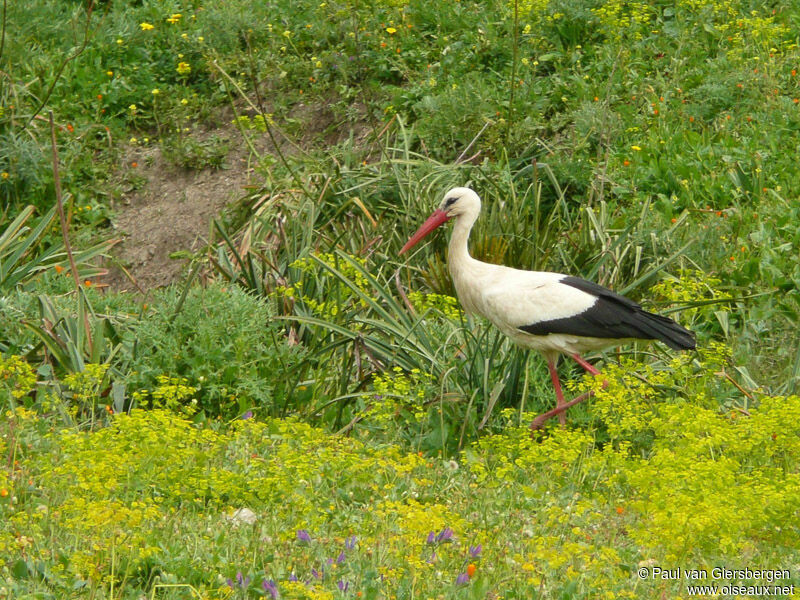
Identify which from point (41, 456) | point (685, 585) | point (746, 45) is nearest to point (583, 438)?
point (685, 585)

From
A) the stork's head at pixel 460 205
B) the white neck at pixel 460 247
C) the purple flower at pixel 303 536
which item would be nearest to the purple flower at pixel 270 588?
the purple flower at pixel 303 536

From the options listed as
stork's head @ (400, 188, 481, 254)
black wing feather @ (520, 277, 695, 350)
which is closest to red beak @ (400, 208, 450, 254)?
stork's head @ (400, 188, 481, 254)

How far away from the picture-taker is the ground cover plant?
4.02 meters

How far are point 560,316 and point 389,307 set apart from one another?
1.40m

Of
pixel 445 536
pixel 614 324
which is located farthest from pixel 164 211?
pixel 445 536

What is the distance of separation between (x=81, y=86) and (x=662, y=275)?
5.94 meters

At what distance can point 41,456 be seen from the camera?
4.91 m

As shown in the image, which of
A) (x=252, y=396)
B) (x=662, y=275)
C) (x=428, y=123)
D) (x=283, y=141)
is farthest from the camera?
(x=283, y=141)

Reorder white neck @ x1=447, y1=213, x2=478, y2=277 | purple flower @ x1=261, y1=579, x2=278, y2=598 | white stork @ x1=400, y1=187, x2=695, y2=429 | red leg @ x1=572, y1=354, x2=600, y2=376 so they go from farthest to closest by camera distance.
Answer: white neck @ x1=447, y1=213, x2=478, y2=277 < red leg @ x1=572, y1=354, x2=600, y2=376 < white stork @ x1=400, y1=187, x2=695, y2=429 < purple flower @ x1=261, y1=579, x2=278, y2=598

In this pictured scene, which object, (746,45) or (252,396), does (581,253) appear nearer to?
(252,396)

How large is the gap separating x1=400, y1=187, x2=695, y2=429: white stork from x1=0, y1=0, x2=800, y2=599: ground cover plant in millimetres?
173

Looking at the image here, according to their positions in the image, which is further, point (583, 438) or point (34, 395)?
point (34, 395)

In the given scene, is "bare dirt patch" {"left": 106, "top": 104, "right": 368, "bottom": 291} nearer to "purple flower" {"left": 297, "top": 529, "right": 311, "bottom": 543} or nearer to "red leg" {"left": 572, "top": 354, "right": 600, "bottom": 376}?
"red leg" {"left": 572, "top": 354, "right": 600, "bottom": 376}

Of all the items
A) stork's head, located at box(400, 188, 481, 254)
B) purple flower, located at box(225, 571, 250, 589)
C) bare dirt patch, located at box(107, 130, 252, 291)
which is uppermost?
purple flower, located at box(225, 571, 250, 589)
